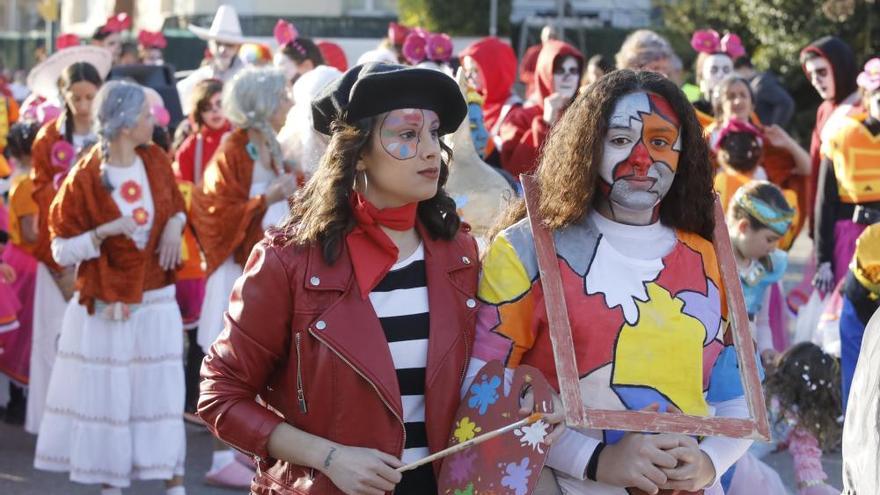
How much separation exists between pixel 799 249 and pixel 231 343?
43.2 ft

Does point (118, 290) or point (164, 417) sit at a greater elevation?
point (118, 290)

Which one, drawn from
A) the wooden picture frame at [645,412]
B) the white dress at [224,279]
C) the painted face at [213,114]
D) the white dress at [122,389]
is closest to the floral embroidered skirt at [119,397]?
the white dress at [122,389]

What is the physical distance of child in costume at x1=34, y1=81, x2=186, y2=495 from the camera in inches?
253

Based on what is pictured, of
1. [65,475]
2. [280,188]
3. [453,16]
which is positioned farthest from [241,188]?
[453,16]

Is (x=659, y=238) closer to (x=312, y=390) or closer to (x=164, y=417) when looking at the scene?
(x=312, y=390)

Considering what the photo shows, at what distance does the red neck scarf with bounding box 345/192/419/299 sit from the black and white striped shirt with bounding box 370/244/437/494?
0.04 metres

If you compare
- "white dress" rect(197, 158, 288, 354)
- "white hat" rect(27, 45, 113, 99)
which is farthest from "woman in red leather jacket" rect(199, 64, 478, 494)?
"white hat" rect(27, 45, 113, 99)

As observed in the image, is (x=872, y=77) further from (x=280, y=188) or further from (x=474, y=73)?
(x=280, y=188)

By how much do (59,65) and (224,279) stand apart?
3.63 metres

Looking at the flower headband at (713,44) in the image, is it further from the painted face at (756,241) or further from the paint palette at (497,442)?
the paint palette at (497,442)

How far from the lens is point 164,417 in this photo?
6.64 m

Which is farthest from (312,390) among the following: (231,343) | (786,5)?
(786,5)

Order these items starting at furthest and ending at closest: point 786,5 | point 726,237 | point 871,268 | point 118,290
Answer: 1. point 786,5
2. point 118,290
3. point 871,268
4. point 726,237

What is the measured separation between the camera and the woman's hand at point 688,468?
3150 millimetres
